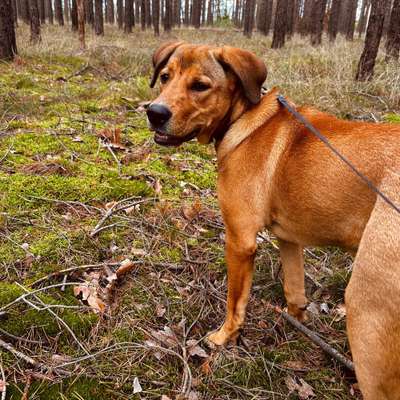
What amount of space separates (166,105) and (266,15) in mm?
34749

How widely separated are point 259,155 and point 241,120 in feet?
1.13

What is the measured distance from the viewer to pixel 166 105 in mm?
2629

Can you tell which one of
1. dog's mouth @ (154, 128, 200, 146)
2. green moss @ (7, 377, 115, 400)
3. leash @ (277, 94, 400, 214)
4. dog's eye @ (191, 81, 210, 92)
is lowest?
green moss @ (7, 377, 115, 400)

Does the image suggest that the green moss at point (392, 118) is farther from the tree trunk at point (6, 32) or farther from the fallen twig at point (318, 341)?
the tree trunk at point (6, 32)

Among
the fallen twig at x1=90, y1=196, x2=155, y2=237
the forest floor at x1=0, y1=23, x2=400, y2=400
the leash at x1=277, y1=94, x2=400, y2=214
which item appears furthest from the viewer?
the fallen twig at x1=90, y1=196, x2=155, y2=237

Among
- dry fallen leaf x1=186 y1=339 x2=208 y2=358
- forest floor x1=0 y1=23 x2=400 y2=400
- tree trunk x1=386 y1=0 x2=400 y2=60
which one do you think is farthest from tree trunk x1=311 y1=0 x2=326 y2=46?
dry fallen leaf x1=186 y1=339 x2=208 y2=358

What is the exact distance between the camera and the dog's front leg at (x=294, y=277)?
312 cm

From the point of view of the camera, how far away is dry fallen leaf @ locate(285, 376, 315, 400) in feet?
8.61

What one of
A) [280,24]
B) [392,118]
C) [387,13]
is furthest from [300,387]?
[387,13]

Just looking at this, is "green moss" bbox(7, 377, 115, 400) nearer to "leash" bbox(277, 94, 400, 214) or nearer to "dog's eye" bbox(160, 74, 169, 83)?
"leash" bbox(277, 94, 400, 214)

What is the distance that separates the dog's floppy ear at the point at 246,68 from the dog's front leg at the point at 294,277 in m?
1.13

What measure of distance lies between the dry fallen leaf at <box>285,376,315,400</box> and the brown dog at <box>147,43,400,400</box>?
0.49m

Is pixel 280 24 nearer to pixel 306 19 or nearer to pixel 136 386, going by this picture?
pixel 306 19

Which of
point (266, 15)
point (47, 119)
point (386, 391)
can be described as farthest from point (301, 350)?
point (266, 15)
